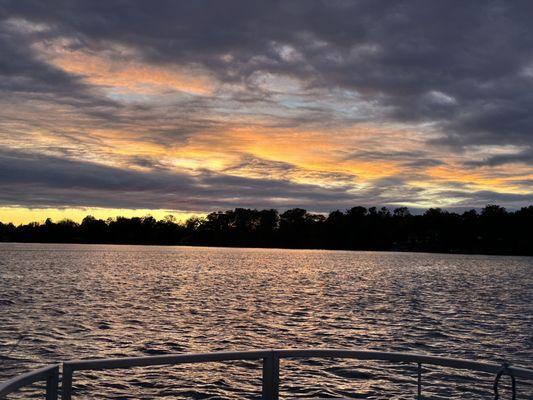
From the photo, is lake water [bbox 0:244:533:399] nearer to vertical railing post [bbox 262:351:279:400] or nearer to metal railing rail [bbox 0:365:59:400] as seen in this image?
vertical railing post [bbox 262:351:279:400]

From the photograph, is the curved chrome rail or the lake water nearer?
the curved chrome rail

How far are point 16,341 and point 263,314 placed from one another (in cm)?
2099

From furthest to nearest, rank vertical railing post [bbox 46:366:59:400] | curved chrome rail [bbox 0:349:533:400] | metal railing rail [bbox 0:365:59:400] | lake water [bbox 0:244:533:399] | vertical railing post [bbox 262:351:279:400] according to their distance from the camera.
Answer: lake water [bbox 0:244:533:399] < vertical railing post [bbox 262:351:279:400] < vertical railing post [bbox 46:366:59:400] < curved chrome rail [bbox 0:349:533:400] < metal railing rail [bbox 0:365:59:400]

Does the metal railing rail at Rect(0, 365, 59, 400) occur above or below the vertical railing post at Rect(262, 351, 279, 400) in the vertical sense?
above

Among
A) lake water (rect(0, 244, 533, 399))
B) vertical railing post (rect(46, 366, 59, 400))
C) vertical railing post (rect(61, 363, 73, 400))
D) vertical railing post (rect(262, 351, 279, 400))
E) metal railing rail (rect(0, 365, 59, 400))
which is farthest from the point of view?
lake water (rect(0, 244, 533, 399))

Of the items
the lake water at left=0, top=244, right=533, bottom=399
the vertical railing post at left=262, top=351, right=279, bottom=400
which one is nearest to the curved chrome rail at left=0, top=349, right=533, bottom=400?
the vertical railing post at left=262, top=351, right=279, bottom=400

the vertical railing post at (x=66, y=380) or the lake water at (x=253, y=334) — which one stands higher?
the vertical railing post at (x=66, y=380)

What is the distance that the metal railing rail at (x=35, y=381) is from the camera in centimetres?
484

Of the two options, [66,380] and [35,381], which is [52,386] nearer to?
[66,380]

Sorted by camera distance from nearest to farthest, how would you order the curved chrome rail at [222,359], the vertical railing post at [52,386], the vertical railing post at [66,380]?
1. the curved chrome rail at [222,359]
2. the vertical railing post at [52,386]
3. the vertical railing post at [66,380]

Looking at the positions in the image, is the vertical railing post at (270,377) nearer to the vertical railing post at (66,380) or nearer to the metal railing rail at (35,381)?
the vertical railing post at (66,380)

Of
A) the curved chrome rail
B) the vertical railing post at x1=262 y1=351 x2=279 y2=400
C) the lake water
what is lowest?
the lake water

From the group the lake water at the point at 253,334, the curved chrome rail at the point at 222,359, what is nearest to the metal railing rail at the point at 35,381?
the curved chrome rail at the point at 222,359

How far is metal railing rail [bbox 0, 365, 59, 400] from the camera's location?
4.84 metres
